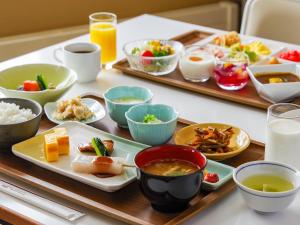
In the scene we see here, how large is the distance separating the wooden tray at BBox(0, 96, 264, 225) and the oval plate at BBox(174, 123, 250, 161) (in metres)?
0.02

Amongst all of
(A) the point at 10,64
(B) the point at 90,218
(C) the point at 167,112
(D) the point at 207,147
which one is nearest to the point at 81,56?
(A) the point at 10,64

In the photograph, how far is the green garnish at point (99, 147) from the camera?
1.50 meters

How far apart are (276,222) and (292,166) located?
0.57 feet

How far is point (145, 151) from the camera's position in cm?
139

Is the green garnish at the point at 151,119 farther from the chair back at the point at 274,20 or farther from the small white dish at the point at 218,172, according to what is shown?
the chair back at the point at 274,20

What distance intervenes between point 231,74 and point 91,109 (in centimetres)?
43

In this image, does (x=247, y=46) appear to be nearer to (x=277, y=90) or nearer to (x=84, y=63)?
(x=277, y=90)

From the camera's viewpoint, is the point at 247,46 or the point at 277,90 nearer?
the point at 277,90

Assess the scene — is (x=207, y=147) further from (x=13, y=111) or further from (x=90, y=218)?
(x=13, y=111)

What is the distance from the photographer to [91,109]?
1.79 metres

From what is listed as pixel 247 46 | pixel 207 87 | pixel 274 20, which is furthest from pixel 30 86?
pixel 274 20

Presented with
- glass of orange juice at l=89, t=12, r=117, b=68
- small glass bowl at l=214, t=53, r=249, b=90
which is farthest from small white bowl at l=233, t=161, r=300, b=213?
glass of orange juice at l=89, t=12, r=117, b=68

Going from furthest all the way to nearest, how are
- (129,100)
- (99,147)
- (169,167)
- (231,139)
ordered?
1. (129,100)
2. (231,139)
3. (99,147)
4. (169,167)

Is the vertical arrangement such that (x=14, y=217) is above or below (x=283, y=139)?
below
